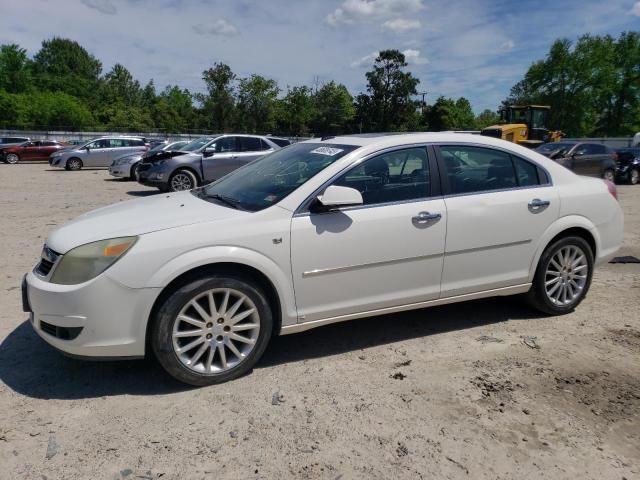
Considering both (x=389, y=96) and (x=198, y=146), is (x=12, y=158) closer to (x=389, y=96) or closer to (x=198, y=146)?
(x=198, y=146)

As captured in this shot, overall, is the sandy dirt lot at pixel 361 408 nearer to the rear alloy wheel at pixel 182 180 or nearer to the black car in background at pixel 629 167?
the rear alloy wheel at pixel 182 180

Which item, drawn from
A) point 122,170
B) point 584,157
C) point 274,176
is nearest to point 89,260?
point 274,176

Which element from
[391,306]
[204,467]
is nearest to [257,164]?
[391,306]

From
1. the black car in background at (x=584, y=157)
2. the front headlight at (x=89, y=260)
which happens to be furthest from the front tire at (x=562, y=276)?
the black car in background at (x=584, y=157)

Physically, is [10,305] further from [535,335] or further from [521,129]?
[521,129]

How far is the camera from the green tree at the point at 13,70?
6894cm

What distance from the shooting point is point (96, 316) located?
2.96 m

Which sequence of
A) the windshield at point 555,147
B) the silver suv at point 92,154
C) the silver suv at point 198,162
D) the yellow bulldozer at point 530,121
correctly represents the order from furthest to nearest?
the yellow bulldozer at point 530,121
the silver suv at point 92,154
the windshield at point 555,147
the silver suv at point 198,162

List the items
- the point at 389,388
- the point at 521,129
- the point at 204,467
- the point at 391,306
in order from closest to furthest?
the point at 204,467 < the point at 389,388 < the point at 391,306 < the point at 521,129

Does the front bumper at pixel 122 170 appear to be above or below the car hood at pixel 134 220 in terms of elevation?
below

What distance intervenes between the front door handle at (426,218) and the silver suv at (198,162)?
375 inches

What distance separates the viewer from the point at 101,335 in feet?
9.83

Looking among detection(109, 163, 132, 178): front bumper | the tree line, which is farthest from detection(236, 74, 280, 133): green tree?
detection(109, 163, 132, 178): front bumper

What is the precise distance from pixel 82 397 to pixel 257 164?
7.63 feet
